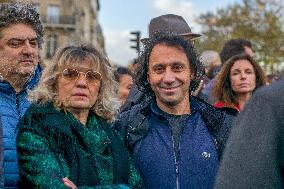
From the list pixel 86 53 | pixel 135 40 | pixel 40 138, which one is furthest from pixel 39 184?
pixel 135 40

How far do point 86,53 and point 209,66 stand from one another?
4.91m

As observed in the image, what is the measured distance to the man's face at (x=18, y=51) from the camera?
3807mm

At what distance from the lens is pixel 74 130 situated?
322cm

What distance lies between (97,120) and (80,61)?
1.24ft

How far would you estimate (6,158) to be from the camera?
316cm

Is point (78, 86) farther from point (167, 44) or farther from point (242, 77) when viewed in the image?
point (242, 77)

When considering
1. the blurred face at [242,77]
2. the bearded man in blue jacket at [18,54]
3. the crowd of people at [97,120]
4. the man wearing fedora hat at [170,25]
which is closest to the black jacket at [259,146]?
the crowd of people at [97,120]

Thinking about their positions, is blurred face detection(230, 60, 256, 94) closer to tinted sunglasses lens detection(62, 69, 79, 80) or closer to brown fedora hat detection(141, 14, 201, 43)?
brown fedora hat detection(141, 14, 201, 43)

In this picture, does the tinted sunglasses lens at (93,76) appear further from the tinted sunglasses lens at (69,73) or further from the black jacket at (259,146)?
the black jacket at (259,146)

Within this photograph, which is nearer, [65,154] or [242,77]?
[65,154]

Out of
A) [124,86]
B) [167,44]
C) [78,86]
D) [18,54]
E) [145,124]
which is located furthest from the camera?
[124,86]

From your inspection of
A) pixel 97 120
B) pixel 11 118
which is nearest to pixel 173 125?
pixel 97 120

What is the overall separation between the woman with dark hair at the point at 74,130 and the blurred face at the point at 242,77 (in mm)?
1911

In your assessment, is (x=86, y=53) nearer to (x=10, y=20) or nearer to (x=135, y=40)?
(x=10, y=20)
